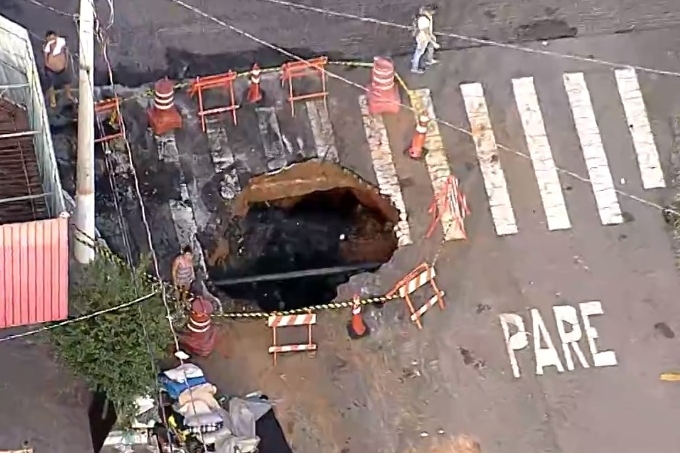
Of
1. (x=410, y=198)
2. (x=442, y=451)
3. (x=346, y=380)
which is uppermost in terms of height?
(x=410, y=198)

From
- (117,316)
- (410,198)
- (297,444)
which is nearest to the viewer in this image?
(117,316)

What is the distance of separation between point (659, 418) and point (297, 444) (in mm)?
5253

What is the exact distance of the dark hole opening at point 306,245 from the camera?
65.9 feet

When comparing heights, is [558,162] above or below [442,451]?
above

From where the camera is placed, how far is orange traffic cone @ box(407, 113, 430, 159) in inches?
781

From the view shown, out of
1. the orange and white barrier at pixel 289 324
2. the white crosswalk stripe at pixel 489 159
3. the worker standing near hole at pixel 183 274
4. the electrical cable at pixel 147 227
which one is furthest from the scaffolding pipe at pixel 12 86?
the white crosswalk stripe at pixel 489 159

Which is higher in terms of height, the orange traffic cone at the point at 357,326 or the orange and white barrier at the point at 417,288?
the orange and white barrier at the point at 417,288

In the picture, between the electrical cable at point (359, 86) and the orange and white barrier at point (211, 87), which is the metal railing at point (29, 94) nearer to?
the orange and white barrier at point (211, 87)

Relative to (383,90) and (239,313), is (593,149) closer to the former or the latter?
(383,90)

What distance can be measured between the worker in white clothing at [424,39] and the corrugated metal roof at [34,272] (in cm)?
660

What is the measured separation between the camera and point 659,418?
61.5 feet

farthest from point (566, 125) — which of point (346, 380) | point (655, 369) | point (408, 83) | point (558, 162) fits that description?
point (346, 380)

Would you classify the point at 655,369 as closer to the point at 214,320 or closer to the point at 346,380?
the point at 346,380

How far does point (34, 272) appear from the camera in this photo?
54.1ft
